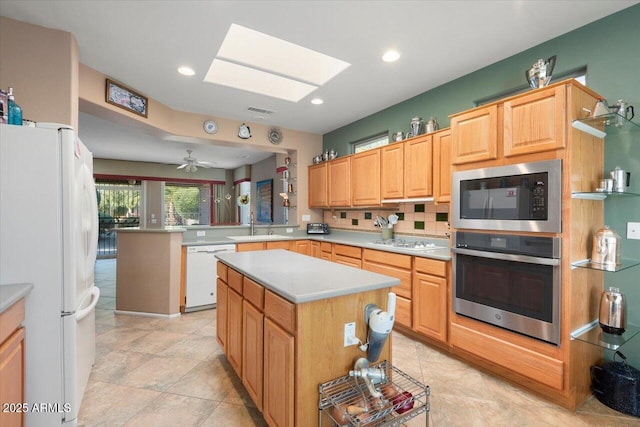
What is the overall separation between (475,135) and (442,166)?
58 cm

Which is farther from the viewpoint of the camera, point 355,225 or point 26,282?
point 355,225

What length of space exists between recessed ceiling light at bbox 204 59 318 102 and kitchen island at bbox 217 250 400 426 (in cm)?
227

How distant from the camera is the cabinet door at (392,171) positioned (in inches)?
137

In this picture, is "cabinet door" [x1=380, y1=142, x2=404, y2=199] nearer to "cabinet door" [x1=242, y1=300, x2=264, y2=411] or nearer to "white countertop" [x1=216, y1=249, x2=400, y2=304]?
"white countertop" [x1=216, y1=249, x2=400, y2=304]

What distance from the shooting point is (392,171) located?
360 centimetres

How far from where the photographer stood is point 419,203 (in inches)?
143

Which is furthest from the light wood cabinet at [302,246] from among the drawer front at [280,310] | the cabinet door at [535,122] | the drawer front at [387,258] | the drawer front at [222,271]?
the cabinet door at [535,122]

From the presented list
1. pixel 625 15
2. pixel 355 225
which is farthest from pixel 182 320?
pixel 625 15

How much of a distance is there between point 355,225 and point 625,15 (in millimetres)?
3461

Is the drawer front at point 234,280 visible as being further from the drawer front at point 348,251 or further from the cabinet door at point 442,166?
the cabinet door at point 442,166

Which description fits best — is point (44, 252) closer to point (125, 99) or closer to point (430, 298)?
point (125, 99)

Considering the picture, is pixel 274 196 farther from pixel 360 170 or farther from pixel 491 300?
pixel 491 300

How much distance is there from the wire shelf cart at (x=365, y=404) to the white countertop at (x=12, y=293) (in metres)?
Result: 1.39

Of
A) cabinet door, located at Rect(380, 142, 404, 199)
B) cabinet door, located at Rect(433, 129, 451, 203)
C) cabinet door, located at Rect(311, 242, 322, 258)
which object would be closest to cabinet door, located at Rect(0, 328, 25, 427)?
cabinet door, located at Rect(433, 129, 451, 203)
